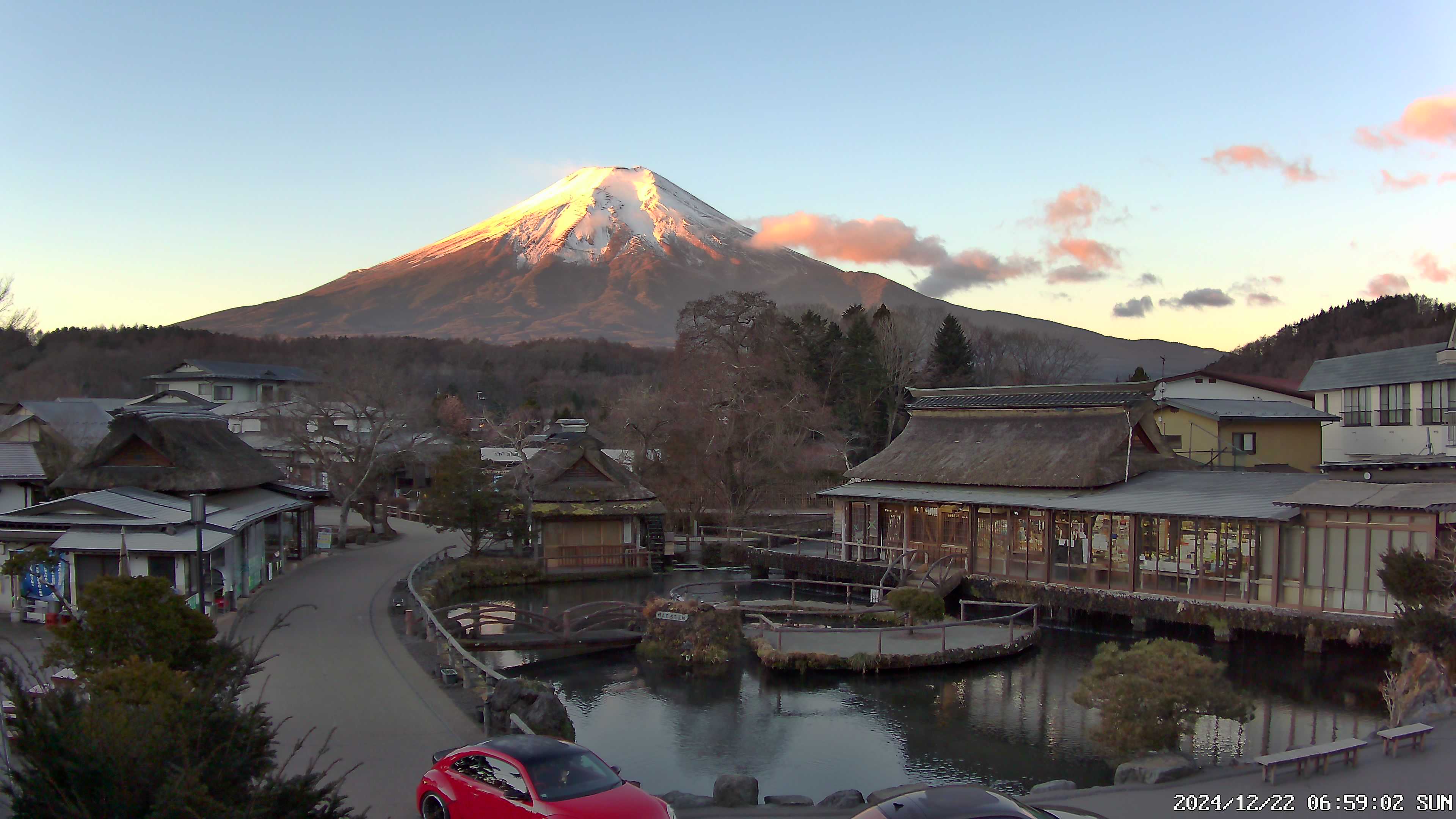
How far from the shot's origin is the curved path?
9688 millimetres

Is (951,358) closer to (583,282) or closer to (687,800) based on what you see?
(687,800)

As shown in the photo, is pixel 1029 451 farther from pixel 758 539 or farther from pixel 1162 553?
pixel 758 539

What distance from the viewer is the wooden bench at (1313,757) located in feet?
29.7

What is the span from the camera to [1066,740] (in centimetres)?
1295

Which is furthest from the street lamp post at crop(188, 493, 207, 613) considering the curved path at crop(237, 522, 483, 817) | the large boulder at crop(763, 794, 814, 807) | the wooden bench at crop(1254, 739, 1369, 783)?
the wooden bench at crop(1254, 739, 1369, 783)

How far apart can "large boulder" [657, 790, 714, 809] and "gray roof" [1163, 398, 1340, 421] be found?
90.4ft

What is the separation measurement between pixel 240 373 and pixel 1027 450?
54.8 meters

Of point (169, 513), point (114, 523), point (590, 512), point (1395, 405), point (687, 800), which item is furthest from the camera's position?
point (1395, 405)

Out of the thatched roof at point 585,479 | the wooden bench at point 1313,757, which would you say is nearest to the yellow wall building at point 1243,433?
the thatched roof at point 585,479

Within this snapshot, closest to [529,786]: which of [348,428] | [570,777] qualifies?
[570,777]

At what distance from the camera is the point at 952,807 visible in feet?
21.3

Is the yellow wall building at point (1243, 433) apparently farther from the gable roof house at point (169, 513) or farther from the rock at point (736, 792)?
the gable roof house at point (169, 513)

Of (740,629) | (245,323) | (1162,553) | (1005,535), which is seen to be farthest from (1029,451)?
(245,323)

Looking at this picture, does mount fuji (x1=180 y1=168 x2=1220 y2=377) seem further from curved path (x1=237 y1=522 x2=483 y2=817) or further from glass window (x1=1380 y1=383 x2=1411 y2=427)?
curved path (x1=237 y1=522 x2=483 y2=817)
